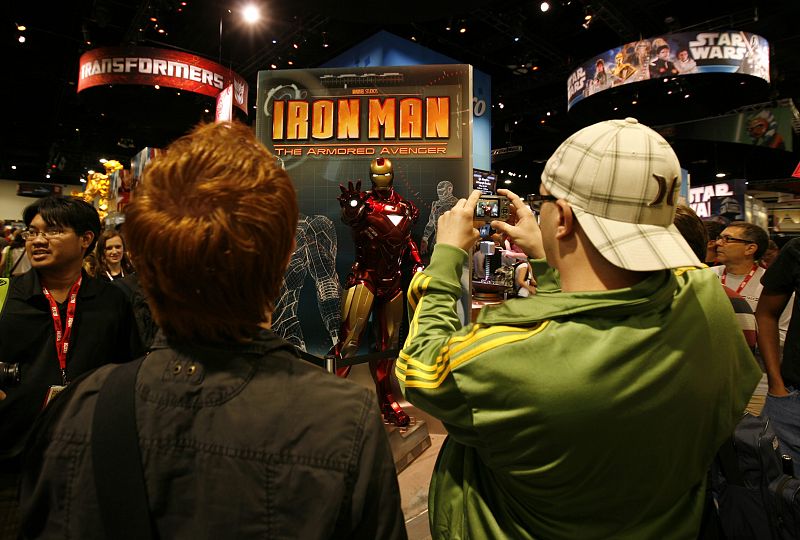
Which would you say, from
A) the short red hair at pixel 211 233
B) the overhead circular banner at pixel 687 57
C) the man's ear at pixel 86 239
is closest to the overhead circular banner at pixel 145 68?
the man's ear at pixel 86 239

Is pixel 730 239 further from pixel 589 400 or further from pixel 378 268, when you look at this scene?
pixel 589 400

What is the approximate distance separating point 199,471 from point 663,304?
856 mm

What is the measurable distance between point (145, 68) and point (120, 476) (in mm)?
7001

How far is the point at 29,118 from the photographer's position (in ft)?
43.0

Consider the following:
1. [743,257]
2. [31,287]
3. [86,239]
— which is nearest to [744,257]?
[743,257]

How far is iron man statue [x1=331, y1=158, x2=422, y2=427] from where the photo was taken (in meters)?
3.81

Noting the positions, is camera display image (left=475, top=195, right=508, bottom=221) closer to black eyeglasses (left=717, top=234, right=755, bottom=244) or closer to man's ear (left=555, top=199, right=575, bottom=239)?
man's ear (left=555, top=199, right=575, bottom=239)

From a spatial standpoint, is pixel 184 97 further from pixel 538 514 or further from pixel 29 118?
pixel 538 514

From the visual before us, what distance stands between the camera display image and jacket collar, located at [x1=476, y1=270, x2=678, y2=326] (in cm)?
132

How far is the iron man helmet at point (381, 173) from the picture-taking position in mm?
3869

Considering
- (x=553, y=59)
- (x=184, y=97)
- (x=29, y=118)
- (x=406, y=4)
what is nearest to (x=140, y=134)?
(x=29, y=118)

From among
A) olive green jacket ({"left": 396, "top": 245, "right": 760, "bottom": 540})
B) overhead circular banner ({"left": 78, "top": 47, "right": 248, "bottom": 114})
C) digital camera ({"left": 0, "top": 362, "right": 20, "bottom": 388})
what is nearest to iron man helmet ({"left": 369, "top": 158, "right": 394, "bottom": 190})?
digital camera ({"left": 0, "top": 362, "right": 20, "bottom": 388})

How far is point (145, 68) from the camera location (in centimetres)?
627

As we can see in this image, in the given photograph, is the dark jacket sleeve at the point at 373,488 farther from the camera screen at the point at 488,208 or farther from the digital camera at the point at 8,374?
the camera screen at the point at 488,208
